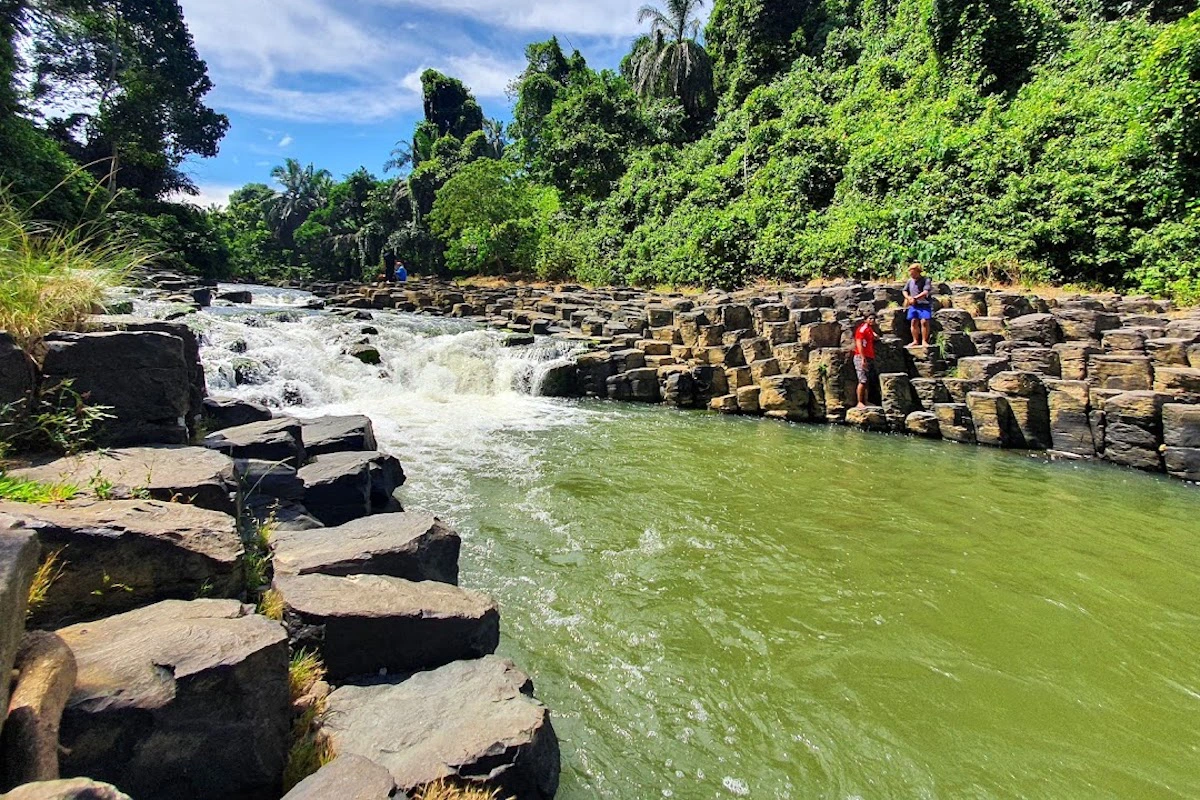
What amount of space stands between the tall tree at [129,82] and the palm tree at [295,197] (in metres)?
18.9

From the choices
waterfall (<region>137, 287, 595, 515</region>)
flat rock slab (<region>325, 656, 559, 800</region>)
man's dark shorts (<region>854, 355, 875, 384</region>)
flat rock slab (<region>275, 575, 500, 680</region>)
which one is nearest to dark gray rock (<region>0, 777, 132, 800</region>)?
flat rock slab (<region>325, 656, 559, 800</region>)

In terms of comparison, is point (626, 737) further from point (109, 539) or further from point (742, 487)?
point (742, 487)

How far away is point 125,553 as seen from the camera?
241 cm

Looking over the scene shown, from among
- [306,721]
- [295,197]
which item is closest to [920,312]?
[306,721]

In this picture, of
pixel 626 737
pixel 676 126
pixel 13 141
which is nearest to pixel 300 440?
pixel 626 737

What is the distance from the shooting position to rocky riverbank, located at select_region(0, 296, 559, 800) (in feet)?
6.03

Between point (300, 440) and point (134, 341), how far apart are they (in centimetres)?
209

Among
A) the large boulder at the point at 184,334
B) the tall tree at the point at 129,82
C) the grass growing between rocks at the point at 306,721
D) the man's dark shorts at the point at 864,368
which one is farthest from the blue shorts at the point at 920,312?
the tall tree at the point at 129,82

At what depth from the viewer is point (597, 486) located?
7164mm

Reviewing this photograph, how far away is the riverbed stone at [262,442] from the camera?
484 cm

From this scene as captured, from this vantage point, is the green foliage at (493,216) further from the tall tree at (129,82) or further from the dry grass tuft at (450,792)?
the dry grass tuft at (450,792)

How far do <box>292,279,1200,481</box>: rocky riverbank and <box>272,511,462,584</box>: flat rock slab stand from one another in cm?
876

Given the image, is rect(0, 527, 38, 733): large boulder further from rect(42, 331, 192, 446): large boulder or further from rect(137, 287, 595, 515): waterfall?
rect(137, 287, 595, 515): waterfall

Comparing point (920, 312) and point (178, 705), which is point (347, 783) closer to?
point (178, 705)
